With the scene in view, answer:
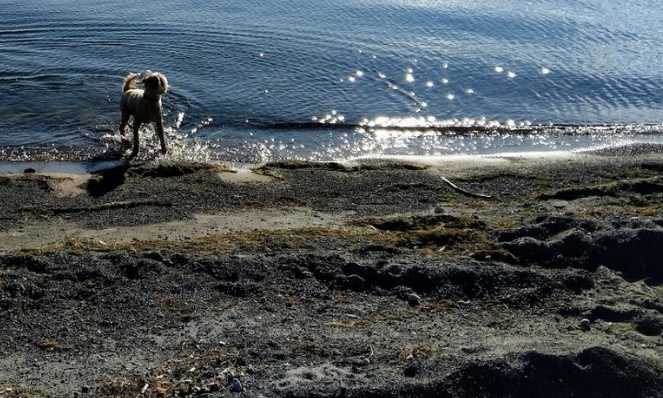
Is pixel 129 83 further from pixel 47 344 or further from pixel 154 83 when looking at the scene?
pixel 47 344

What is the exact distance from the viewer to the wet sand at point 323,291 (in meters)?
5.86

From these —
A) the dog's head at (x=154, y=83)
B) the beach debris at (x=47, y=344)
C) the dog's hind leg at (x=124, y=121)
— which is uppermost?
the dog's head at (x=154, y=83)

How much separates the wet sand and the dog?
176 cm

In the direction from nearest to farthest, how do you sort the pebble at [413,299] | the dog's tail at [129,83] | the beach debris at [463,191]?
the pebble at [413,299] < the beach debris at [463,191] < the dog's tail at [129,83]

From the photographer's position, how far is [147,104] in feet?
42.1

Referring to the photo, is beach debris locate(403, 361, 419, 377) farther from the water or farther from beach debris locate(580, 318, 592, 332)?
the water

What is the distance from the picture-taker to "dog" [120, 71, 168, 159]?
41.3 feet

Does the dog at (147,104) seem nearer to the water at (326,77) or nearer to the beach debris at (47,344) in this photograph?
the water at (326,77)

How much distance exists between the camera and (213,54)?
1866cm

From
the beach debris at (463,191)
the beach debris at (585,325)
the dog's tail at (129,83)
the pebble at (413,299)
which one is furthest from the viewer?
the dog's tail at (129,83)

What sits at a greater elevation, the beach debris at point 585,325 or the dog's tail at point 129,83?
the dog's tail at point 129,83

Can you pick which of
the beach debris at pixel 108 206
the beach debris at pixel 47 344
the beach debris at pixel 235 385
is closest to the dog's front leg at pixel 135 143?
the beach debris at pixel 108 206

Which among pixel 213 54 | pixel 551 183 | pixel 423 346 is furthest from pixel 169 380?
pixel 213 54

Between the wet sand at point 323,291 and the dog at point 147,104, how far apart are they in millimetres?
1757
